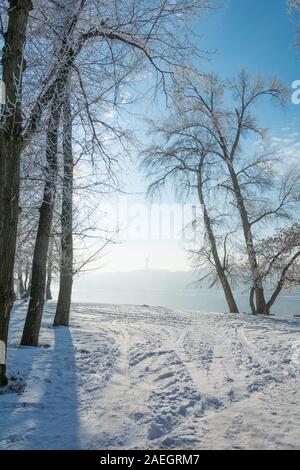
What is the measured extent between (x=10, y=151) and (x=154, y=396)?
366 cm

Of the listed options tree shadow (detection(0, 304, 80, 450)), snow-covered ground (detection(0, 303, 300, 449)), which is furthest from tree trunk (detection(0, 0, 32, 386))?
snow-covered ground (detection(0, 303, 300, 449))

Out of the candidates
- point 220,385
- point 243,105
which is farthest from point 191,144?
point 220,385

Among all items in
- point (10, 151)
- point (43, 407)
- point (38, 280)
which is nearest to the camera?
point (43, 407)

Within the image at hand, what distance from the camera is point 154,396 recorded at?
15.3 feet

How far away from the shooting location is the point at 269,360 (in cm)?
664

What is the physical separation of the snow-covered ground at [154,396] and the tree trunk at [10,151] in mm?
1177

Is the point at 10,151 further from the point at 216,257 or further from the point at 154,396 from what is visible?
the point at 216,257

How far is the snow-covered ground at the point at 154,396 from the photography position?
341cm

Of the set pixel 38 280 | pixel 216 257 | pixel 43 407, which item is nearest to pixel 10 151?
pixel 43 407

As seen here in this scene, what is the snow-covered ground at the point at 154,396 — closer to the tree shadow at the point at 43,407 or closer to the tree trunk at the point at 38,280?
the tree shadow at the point at 43,407

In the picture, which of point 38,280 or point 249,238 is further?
point 249,238

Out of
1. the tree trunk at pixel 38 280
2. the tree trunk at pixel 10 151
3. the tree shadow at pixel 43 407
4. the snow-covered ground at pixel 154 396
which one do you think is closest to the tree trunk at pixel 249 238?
the snow-covered ground at pixel 154 396

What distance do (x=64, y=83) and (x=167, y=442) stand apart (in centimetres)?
487
